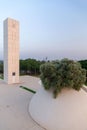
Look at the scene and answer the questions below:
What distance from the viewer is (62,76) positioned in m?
7.09

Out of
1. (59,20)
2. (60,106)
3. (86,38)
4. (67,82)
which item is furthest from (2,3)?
(86,38)

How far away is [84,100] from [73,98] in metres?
0.88

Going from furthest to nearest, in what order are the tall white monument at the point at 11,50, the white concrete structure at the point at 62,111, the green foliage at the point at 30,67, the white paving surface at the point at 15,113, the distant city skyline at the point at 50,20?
the green foliage at the point at 30,67, the tall white monument at the point at 11,50, the distant city skyline at the point at 50,20, the white paving surface at the point at 15,113, the white concrete structure at the point at 62,111

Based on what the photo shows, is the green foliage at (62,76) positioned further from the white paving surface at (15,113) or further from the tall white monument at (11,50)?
the tall white monument at (11,50)

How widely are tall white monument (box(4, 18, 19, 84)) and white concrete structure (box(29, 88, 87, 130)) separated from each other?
911 cm

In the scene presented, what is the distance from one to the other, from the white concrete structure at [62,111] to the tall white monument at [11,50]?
9112 mm

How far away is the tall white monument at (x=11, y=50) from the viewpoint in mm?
15492

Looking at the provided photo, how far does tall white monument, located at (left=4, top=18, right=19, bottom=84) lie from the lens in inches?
610

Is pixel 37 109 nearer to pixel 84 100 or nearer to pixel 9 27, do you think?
pixel 84 100

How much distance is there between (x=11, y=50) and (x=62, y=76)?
10589 millimetres

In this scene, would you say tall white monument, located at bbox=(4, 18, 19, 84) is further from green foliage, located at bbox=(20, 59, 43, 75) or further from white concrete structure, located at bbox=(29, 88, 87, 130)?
green foliage, located at bbox=(20, 59, 43, 75)

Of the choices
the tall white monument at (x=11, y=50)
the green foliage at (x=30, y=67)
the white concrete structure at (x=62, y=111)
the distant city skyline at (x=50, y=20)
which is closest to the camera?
the white concrete structure at (x=62, y=111)

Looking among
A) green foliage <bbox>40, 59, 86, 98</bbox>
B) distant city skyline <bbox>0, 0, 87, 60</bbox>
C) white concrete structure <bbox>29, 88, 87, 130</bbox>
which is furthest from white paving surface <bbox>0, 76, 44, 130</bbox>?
distant city skyline <bbox>0, 0, 87, 60</bbox>

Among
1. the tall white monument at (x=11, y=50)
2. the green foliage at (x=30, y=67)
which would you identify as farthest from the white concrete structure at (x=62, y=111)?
the green foliage at (x=30, y=67)
